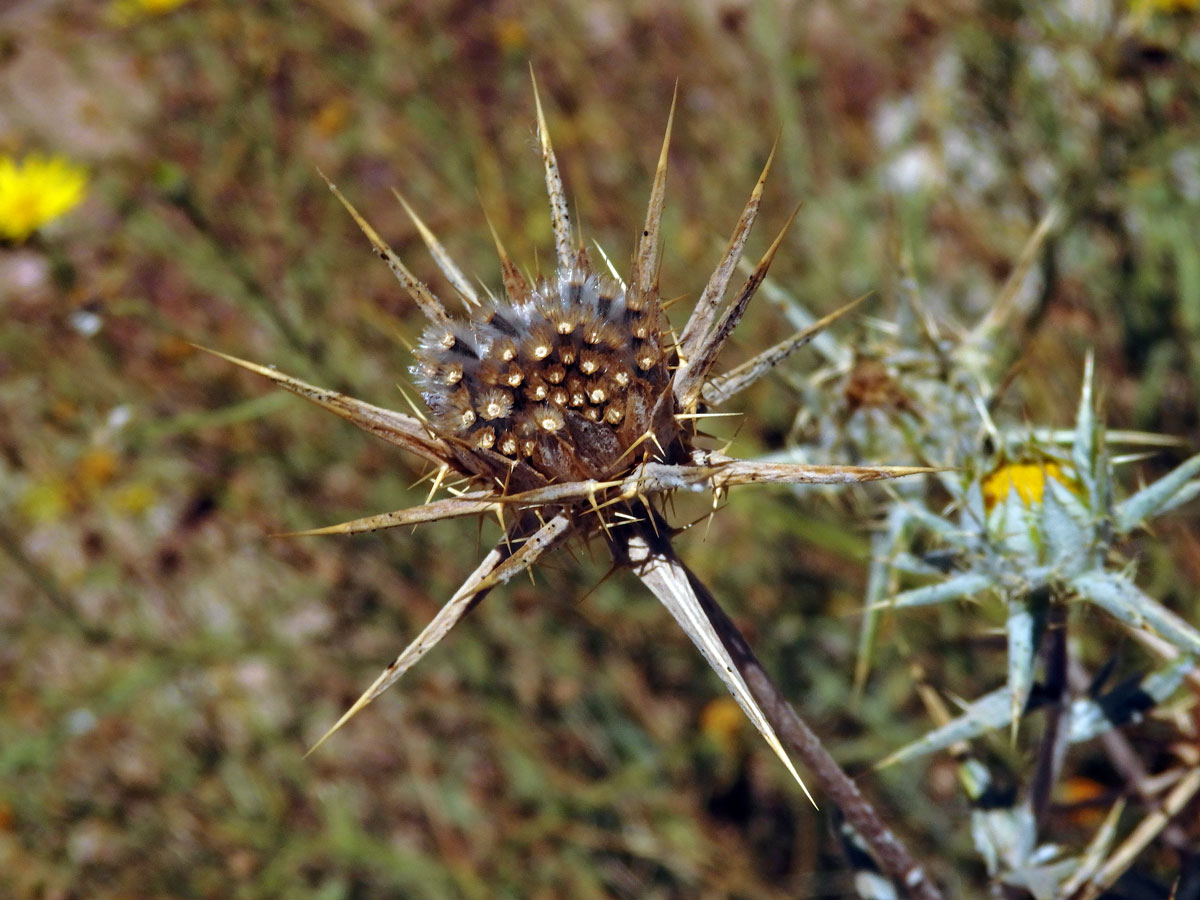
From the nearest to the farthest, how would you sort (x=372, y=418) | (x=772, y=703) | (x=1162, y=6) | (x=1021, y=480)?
(x=372, y=418) → (x=772, y=703) → (x=1021, y=480) → (x=1162, y=6)

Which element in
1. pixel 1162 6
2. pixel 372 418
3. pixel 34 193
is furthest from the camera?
pixel 34 193

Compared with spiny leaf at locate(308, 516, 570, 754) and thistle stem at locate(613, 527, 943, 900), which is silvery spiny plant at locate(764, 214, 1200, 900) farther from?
spiny leaf at locate(308, 516, 570, 754)

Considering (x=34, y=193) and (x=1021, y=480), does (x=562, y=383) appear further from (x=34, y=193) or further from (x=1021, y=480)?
(x=34, y=193)

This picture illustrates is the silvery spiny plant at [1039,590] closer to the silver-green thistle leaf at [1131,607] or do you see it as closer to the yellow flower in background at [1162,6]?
the silver-green thistle leaf at [1131,607]

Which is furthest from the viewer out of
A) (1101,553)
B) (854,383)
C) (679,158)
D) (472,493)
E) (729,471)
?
(679,158)

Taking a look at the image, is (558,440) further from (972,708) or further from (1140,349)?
(1140,349)

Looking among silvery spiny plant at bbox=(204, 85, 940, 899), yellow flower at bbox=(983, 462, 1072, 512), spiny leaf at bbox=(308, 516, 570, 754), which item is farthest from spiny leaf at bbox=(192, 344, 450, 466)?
yellow flower at bbox=(983, 462, 1072, 512)

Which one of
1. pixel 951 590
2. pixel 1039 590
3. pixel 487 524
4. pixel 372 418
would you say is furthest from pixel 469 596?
pixel 487 524

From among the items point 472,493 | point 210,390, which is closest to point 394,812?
point 210,390
